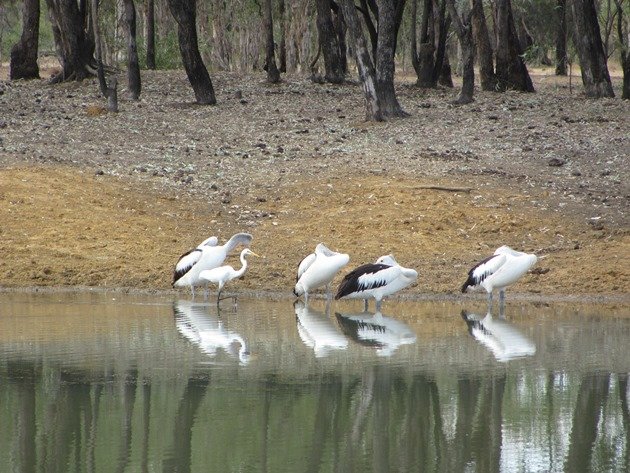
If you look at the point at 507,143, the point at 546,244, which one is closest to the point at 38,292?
the point at 546,244

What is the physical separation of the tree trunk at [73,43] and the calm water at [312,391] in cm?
1532

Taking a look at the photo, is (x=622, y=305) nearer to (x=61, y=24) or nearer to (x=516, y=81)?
(x=516, y=81)

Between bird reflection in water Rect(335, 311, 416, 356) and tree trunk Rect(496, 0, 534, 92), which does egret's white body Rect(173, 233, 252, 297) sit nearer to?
bird reflection in water Rect(335, 311, 416, 356)

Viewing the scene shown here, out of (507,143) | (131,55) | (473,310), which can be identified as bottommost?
(473,310)

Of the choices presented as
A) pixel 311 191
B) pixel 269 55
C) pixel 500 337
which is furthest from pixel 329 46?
pixel 500 337

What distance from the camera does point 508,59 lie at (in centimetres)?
2795

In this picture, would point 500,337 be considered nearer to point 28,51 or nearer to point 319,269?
point 319,269

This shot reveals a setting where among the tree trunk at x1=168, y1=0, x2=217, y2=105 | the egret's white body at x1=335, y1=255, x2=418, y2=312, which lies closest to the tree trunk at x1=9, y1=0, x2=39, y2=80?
the tree trunk at x1=168, y1=0, x2=217, y2=105

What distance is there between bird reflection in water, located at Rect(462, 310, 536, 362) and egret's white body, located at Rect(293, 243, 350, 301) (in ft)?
→ 4.67

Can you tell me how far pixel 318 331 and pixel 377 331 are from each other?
545 millimetres

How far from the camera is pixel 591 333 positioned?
1099 cm

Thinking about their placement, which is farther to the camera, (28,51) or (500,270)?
(28,51)

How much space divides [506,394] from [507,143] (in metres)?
11.9

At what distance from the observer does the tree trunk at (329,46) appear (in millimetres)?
27422
